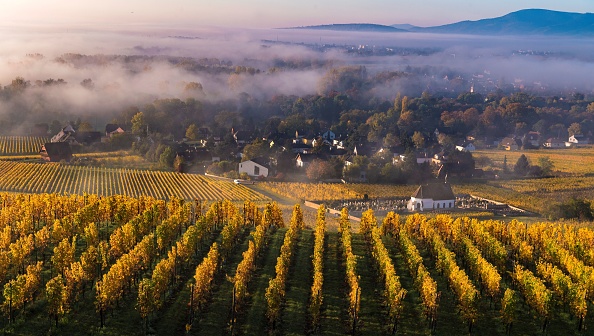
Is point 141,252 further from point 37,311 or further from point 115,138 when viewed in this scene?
point 115,138

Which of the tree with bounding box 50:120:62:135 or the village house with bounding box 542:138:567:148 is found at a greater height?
the tree with bounding box 50:120:62:135

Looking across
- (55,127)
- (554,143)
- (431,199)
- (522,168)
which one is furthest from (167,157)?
(554,143)

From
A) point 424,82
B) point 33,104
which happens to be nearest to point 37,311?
point 33,104

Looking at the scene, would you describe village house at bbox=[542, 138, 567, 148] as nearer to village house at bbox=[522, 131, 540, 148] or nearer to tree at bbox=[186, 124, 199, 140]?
village house at bbox=[522, 131, 540, 148]

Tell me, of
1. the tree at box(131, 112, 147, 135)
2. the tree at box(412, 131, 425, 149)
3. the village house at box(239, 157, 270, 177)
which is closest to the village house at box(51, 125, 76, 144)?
the tree at box(131, 112, 147, 135)

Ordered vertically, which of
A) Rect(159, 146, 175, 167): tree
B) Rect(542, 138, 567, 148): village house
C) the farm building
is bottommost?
Rect(542, 138, 567, 148): village house

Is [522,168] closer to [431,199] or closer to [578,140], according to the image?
[431,199]
